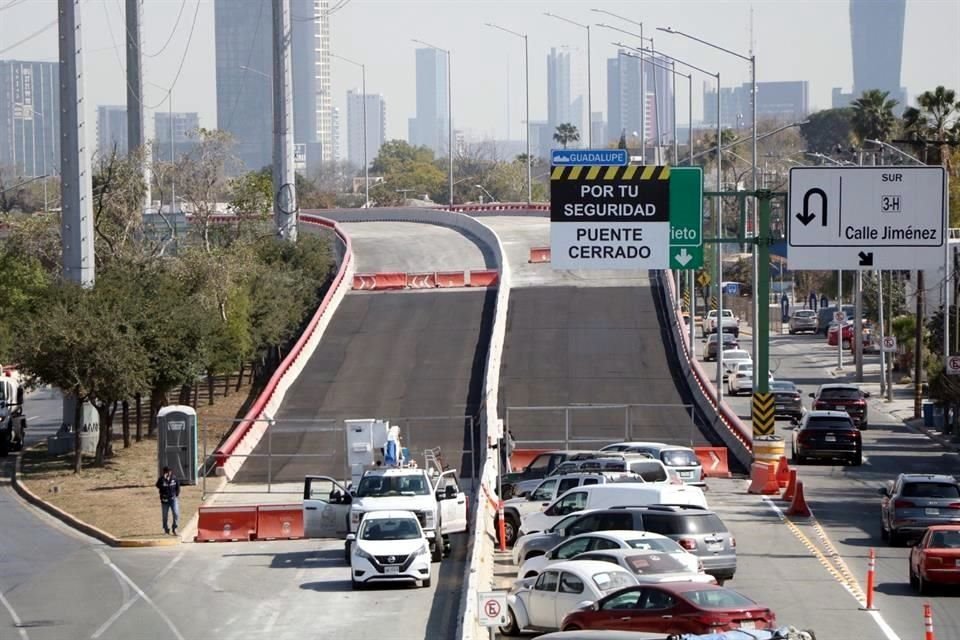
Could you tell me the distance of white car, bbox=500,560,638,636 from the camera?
20797 millimetres

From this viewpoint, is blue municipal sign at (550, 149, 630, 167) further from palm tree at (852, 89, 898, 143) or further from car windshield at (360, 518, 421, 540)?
palm tree at (852, 89, 898, 143)

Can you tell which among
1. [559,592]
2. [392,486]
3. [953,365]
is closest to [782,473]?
[392,486]

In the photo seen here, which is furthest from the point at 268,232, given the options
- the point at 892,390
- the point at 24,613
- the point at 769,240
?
Answer: the point at 24,613

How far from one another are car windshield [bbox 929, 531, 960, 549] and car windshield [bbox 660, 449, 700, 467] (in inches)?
539

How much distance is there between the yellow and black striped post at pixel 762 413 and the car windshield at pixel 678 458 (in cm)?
164

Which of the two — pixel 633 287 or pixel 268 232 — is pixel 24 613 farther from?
pixel 268 232

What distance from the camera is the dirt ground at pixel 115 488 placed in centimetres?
3638

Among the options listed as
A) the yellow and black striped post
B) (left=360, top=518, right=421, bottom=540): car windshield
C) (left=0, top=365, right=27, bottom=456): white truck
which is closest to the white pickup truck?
(left=0, top=365, right=27, bottom=456): white truck

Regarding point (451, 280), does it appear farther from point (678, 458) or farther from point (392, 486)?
point (392, 486)

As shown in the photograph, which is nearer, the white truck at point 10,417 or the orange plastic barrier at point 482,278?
the white truck at point 10,417

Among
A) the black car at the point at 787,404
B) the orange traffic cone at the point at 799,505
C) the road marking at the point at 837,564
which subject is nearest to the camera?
the road marking at the point at 837,564

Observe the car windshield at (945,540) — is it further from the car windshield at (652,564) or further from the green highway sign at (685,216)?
the green highway sign at (685,216)

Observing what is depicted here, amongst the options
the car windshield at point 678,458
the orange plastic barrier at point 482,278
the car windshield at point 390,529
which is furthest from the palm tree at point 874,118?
the car windshield at point 390,529

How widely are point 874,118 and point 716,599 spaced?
3342 inches
